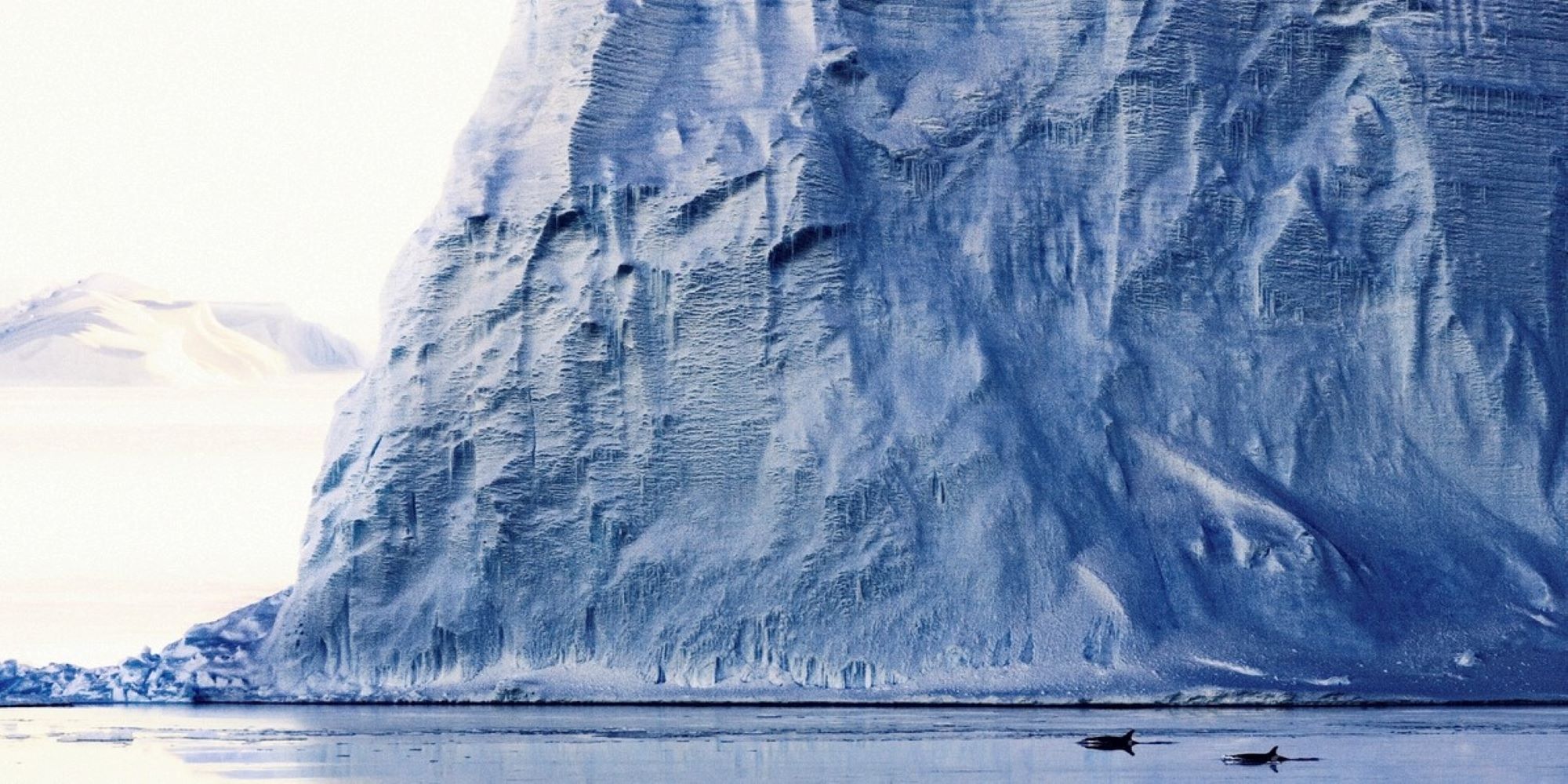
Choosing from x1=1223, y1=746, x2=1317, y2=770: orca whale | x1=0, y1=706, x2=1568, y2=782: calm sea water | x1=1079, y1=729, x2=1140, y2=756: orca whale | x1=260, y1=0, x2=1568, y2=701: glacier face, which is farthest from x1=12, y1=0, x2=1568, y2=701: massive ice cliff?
x1=1223, y1=746, x2=1317, y2=770: orca whale

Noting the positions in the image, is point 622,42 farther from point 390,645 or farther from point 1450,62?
point 1450,62

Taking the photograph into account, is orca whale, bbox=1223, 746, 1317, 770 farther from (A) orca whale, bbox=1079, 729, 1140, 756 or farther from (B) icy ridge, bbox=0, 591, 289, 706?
(B) icy ridge, bbox=0, 591, 289, 706

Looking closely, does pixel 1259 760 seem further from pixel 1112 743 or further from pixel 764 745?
pixel 764 745

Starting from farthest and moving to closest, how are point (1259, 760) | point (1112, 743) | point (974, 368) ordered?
point (974, 368), point (1112, 743), point (1259, 760)

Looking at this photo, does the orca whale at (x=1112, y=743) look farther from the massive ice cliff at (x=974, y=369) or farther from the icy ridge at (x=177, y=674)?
the icy ridge at (x=177, y=674)

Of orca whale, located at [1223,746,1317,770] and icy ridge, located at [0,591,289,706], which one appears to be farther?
icy ridge, located at [0,591,289,706]

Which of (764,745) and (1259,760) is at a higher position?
(764,745)

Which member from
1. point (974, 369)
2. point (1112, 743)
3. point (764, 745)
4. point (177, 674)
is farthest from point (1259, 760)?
point (177, 674)
